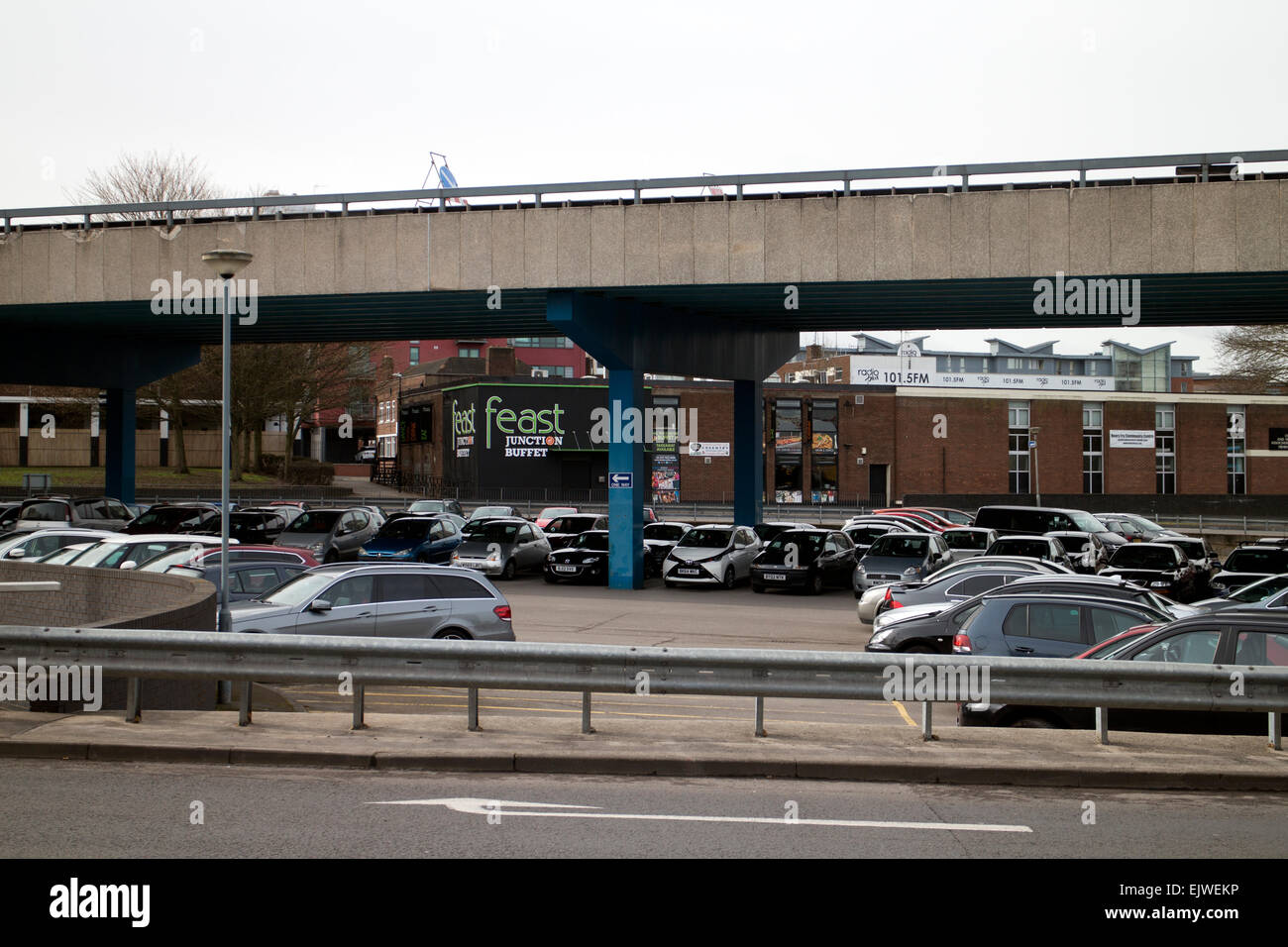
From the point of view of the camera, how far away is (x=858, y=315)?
29688mm

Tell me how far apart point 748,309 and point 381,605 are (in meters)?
17.5

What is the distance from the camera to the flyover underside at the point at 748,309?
24531mm

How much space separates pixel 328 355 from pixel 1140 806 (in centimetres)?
5396

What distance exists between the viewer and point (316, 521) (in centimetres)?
3112

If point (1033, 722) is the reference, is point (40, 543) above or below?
above

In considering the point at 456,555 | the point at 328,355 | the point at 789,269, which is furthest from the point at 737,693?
the point at 328,355

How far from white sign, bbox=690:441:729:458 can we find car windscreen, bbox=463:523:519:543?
35.2 meters

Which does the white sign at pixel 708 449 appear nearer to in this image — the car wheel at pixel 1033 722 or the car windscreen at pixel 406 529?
the car windscreen at pixel 406 529

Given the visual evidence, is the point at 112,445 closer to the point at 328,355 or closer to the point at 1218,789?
the point at 328,355

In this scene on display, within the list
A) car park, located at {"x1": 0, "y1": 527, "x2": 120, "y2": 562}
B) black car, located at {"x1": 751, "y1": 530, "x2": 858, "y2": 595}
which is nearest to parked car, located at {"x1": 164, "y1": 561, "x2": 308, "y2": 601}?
car park, located at {"x1": 0, "y1": 527, "x2": 120, "y2": 562}

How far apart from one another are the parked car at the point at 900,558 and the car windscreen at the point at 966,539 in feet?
6.84
